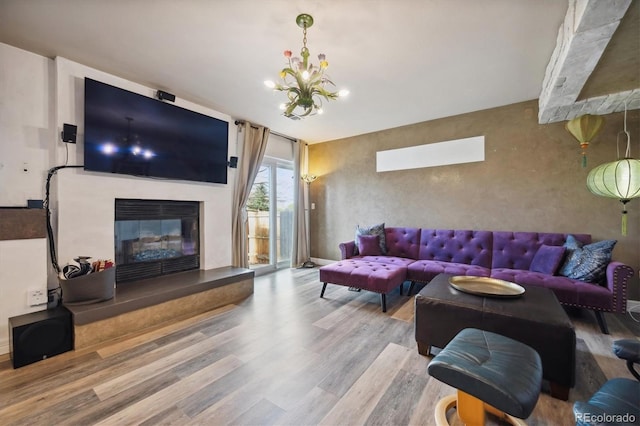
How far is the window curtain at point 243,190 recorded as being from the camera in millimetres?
4117

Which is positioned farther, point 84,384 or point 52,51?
point 52,51

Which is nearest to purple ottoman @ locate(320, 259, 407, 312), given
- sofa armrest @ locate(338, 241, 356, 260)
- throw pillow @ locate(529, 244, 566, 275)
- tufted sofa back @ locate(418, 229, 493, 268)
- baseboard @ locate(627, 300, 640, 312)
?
sofa armrest @ locate(338, 241, 356, 260)

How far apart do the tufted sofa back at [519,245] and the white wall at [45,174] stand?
4.64 metres

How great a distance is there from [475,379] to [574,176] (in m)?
3.50

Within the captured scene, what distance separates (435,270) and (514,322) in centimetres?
157

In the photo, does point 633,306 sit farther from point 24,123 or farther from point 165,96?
point 24,123

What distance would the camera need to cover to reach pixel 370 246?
4.13 metres

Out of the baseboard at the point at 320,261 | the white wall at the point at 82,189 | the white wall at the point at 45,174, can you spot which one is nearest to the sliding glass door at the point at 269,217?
the baseboard at the point at 320,261

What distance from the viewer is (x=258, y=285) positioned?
402 centimetres

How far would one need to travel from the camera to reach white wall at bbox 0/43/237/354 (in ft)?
7.20

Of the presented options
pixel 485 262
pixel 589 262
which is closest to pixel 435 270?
pixel 485 262

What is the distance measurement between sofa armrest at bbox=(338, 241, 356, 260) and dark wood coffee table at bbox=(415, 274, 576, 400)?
1.87 metres

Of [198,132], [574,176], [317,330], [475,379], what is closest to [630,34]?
[574,176]

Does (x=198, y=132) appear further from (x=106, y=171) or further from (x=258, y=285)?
(x=258, y=285)
